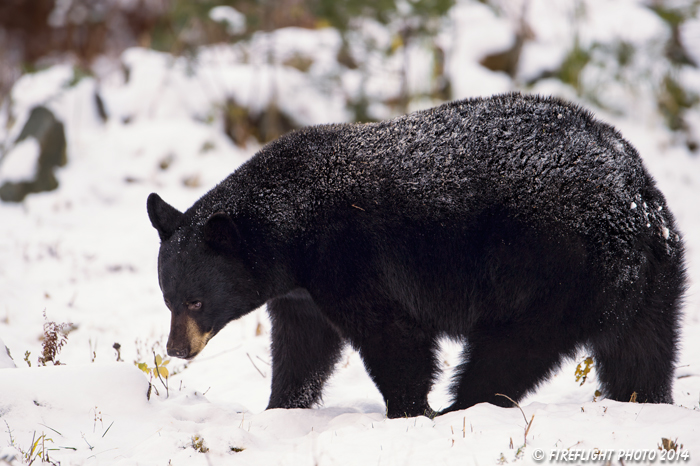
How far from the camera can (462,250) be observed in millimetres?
3139

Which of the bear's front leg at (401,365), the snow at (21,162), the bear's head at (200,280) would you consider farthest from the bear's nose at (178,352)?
the snow at (21,162)

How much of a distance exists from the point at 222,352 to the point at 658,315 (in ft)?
10.1

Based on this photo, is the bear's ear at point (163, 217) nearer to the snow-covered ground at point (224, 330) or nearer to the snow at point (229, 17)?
the snow-covered ground at point (224, 330)

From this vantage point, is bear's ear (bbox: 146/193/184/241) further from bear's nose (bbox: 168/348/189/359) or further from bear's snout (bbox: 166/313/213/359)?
bear's nose (bbox: 168/348/189/359)

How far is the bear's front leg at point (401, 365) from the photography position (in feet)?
10.5

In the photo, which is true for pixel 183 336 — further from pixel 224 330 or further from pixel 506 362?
pixel 224 330

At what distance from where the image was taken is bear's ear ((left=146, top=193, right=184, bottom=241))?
3.43 meters

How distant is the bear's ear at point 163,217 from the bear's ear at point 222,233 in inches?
10.9

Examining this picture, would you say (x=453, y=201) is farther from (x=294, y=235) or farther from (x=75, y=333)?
(x=75, y=333)

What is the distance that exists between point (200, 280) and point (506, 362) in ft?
5.52

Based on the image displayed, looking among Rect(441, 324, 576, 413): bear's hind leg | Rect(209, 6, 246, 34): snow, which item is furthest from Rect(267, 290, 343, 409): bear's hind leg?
Rect(209, 6, 246, 34): snow

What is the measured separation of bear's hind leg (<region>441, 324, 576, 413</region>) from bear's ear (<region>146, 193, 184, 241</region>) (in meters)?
1.78

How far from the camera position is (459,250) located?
314 cm

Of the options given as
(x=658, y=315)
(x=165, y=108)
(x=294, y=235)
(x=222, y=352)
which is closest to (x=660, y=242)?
(x=658, y=315)
